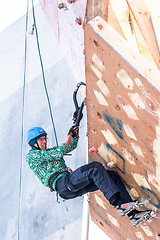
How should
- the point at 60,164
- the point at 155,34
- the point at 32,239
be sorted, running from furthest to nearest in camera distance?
the point at 32,239, the point at 60,164, the point at 155,34

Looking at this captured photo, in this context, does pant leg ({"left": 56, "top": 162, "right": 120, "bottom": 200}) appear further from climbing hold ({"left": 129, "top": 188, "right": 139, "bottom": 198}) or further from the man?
climbing hold ({"left": 129, "top": 188, "right": 139, "bottom": 198})

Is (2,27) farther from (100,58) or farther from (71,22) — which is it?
(100,58)

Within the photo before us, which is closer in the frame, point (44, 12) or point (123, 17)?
point (123, 17)

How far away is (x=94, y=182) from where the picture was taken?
9.79 ft

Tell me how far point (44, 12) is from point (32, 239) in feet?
8.78

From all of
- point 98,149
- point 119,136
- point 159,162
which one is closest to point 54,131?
point 98,149

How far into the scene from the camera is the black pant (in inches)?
111

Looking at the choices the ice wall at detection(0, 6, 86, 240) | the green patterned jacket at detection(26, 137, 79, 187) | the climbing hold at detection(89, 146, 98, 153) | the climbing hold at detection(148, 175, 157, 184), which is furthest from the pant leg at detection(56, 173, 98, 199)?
the ice wall at detection(0, 6, 86, 240)

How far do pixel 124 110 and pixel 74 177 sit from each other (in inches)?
34.3

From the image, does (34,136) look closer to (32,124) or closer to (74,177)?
(74,177)

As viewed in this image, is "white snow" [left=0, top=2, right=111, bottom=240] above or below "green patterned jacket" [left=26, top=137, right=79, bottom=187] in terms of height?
below

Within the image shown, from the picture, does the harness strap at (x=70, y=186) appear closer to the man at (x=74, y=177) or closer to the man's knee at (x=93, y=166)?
the man at (x=74, y=177)

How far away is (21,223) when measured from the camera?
457 cm

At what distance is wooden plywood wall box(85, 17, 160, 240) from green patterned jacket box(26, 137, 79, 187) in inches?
10.1
